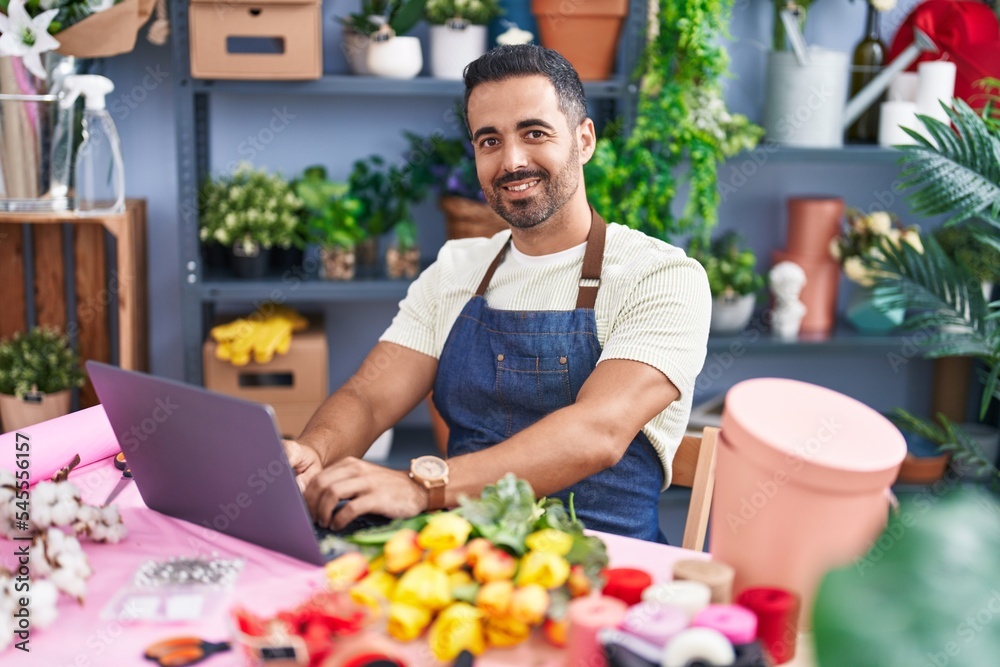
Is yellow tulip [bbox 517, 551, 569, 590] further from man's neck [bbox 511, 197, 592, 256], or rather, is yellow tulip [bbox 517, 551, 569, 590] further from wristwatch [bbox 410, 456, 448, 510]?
man's neck [bbox 511, 197, 592, 256]

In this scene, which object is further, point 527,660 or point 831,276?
point 831,276

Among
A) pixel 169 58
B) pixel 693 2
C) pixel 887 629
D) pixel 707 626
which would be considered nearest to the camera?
pixel 887 629

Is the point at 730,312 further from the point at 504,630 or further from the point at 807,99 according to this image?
the point at 504,630

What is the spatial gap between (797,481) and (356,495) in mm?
541

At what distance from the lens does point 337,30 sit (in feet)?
9.20

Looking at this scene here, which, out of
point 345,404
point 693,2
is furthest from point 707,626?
point 693,2

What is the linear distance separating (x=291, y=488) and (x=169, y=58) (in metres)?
2.17

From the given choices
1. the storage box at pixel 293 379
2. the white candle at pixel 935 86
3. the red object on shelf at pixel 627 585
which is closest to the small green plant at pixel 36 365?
the storage box at pixel 293 379

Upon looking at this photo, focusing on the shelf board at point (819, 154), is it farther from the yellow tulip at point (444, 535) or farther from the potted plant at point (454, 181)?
the yellow tulip at point (444, 535)

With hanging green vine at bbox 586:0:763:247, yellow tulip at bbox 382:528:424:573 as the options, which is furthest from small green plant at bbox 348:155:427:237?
yellow tulip at bbox 382:528:424:573

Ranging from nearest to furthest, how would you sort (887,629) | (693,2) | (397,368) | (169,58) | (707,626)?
(887,629), (707,626), (397,368), (693,2), (169,58)

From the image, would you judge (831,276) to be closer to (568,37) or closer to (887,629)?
(568,37)

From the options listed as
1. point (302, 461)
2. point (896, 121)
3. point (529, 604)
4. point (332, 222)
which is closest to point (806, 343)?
point (896, 121)

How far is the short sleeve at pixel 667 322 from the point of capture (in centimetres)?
144
